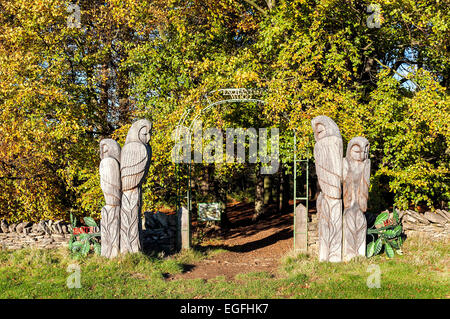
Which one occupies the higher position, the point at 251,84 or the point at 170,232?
the point at 251,84

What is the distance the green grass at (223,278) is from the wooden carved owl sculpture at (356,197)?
37 cm

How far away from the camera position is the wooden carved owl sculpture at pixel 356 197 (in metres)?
8.98

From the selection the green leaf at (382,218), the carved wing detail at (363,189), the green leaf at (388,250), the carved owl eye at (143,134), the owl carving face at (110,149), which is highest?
the carved owl eye at (143,134)

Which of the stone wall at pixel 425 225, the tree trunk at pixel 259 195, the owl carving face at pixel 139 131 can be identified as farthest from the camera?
the tree trunk at pixel 259 195

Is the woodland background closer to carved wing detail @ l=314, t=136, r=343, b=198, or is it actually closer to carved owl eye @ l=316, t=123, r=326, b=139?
carved owl eye @ l=316, t=123, r=326, b=139

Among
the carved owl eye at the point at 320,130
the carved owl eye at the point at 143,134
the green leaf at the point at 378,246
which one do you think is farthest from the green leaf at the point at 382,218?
the carved owl eye at the point at 143,134

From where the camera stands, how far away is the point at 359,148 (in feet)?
29.5

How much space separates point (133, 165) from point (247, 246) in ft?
20.5

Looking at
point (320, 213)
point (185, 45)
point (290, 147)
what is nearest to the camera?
point (320, 213)

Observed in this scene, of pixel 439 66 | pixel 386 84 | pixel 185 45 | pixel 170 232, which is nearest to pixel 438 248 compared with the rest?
pixel 386 84

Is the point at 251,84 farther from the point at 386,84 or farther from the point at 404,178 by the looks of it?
the point at 404,178

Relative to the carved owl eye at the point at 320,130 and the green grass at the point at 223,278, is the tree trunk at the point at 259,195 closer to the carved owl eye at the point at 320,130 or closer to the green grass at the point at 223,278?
the green grass at the point at 223,278

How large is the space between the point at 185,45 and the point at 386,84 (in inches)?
248
